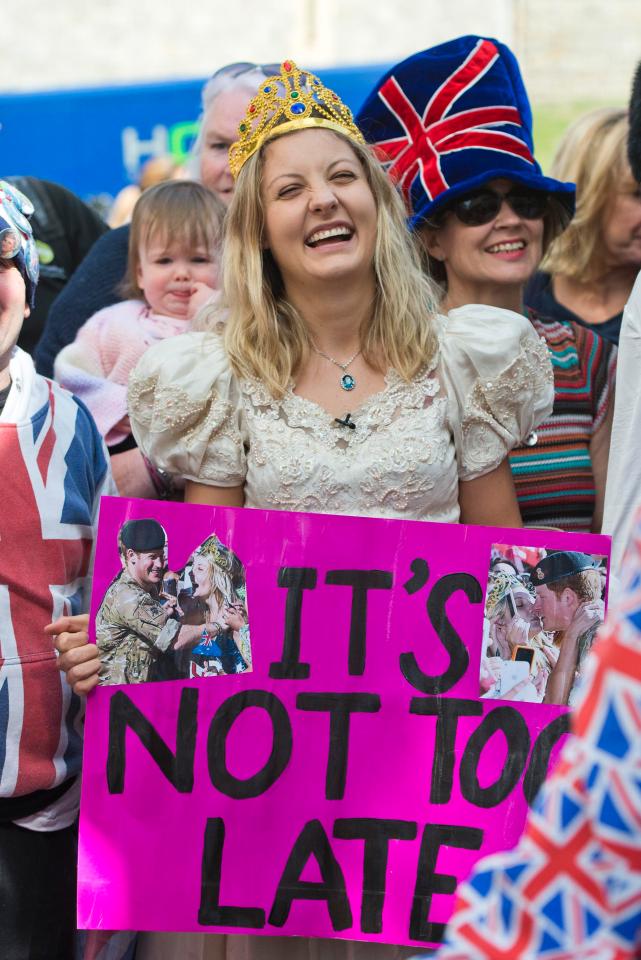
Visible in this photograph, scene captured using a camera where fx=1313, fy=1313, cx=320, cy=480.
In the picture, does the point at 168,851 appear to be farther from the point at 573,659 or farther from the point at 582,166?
the point at 582,166

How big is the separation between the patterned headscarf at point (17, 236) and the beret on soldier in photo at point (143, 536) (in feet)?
2.07

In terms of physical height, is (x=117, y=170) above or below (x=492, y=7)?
below

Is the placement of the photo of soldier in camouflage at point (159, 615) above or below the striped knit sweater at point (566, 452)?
below

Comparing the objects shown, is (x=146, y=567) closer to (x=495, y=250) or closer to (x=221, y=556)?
(x=221, y=556)

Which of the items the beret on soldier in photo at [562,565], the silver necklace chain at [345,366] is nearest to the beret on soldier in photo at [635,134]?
the silver necklace chain at [345,366]

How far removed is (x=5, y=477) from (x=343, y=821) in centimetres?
90

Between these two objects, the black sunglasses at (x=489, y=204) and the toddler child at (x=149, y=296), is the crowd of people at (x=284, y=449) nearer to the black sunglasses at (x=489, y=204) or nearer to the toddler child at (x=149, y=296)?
the black sunglasses at (x=489, y=204)

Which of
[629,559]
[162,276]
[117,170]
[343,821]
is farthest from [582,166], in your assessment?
[117,170]

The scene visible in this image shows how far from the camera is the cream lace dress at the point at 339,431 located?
249cm

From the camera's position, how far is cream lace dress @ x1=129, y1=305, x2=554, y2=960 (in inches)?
98.2

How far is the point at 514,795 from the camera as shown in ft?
7.48

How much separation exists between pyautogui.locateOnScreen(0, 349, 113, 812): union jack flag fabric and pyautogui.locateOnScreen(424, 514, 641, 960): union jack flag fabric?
1510 millimetres

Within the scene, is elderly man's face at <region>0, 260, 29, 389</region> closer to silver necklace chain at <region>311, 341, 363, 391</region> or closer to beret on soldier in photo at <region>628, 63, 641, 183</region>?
silver necklace chain at <region>311, 341, 363, 391</region>

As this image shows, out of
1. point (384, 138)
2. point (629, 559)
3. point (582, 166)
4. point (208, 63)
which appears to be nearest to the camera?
point (629, 559)
